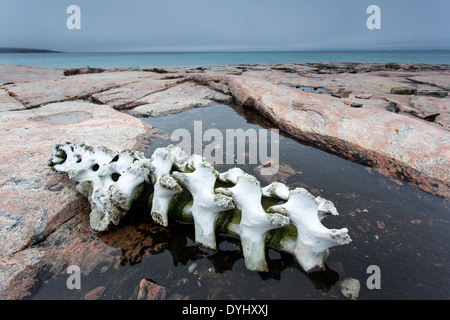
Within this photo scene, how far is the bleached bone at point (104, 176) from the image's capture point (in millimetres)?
2180

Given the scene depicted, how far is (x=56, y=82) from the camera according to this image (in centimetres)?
830

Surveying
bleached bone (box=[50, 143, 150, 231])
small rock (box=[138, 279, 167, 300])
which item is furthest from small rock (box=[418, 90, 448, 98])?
small rock (box=[138, 279, 167, 300])

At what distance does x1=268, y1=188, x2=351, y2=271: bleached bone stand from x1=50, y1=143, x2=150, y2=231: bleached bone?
53.5 inches

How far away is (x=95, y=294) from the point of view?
1653 mm

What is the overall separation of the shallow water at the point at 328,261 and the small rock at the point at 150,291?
42 mm

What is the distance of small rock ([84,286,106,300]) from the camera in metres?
1.63

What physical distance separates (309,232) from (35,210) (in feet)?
8.41

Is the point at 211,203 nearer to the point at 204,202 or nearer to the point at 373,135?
the point at 204,202

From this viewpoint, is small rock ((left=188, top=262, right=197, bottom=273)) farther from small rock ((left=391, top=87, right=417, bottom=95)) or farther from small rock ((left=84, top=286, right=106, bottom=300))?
small rock ((left=391, top=87, right=417, bottom=95))

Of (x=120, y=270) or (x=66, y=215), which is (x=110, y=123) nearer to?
(x=66, y=215)

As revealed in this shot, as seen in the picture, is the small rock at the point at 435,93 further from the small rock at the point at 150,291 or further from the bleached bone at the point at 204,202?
the small rock at the point at 150,291
